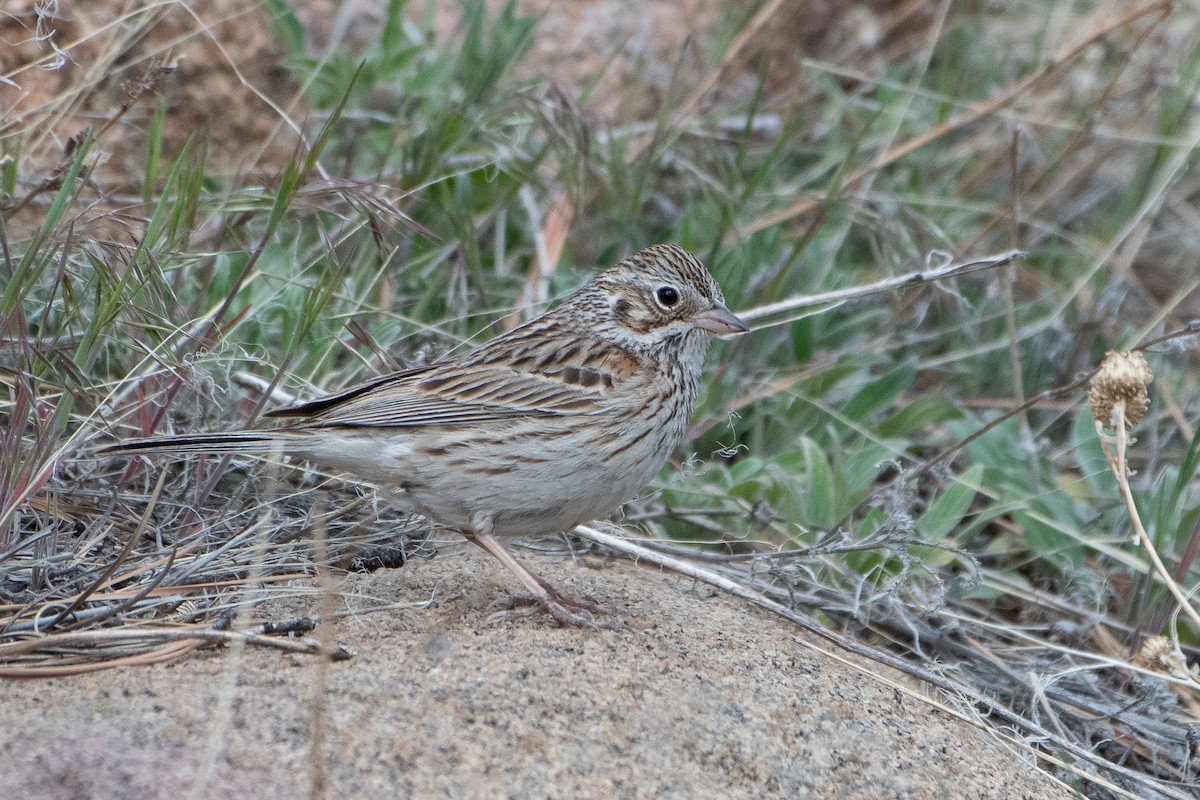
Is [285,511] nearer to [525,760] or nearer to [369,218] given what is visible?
[369,218]

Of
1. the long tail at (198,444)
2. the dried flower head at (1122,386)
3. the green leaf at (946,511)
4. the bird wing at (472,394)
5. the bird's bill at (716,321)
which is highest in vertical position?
the dried flower head at (1122,386)

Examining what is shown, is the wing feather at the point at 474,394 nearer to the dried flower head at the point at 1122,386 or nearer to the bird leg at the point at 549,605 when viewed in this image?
the bird leg at the point at 549,605

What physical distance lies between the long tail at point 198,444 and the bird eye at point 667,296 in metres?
1.29

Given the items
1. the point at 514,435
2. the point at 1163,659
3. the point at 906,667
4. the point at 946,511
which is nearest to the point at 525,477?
the point at 514,435

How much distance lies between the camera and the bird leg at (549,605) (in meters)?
3.48

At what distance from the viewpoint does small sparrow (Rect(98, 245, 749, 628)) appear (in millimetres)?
3619

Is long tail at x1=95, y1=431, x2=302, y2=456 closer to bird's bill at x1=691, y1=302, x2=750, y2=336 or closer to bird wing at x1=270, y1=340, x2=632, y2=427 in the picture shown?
bird wing at x1=270, y1=340, x2=632, y2=427

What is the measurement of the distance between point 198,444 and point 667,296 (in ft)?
5.05

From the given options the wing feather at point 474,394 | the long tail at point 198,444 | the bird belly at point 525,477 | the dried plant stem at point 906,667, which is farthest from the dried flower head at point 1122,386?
the long tail at point 198,444

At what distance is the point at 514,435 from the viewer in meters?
3.71

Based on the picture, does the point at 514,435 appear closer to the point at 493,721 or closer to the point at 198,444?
the point at 198,444

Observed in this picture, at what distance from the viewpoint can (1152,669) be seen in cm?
355

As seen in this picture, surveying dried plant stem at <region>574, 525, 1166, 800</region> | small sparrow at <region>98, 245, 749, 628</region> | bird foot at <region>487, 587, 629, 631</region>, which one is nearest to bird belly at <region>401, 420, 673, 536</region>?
small sparrow at <region>98, 245, 749, 628</region>

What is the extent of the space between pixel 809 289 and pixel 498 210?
1.40m
